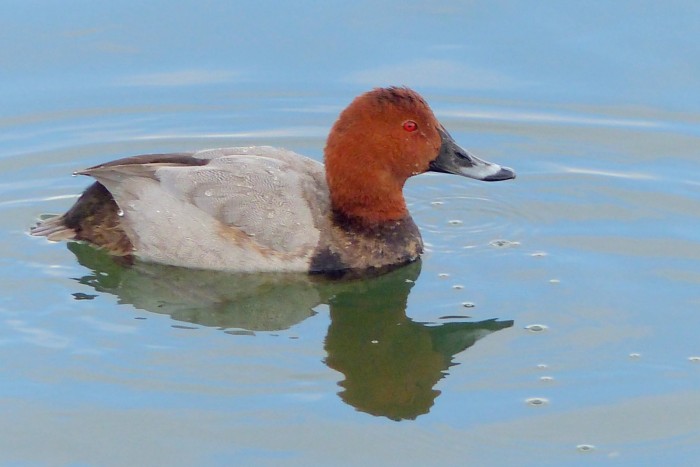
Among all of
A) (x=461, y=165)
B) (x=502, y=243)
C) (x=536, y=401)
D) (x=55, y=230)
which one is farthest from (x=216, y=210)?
(x=536, y=401)

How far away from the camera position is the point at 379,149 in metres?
7.93

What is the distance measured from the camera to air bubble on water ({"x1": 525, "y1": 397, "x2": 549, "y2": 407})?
6.31 m

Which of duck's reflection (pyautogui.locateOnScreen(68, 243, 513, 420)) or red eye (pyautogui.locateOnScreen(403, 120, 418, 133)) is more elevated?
red eye (pyautogui.locateOnScreen(403, 120, 418, 133))

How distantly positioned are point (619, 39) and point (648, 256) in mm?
3397

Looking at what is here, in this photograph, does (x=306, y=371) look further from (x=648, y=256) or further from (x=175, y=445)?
(x=648, y=256)

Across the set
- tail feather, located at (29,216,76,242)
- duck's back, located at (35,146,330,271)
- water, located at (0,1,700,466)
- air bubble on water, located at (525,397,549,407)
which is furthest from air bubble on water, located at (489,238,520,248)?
tail feather, located at (29,216,76,242)

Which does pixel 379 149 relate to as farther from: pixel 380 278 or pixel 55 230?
pixel 55 230

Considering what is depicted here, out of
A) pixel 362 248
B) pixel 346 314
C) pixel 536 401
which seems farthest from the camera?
pixel 362 248

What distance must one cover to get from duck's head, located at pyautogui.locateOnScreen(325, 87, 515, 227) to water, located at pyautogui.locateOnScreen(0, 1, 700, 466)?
463mm

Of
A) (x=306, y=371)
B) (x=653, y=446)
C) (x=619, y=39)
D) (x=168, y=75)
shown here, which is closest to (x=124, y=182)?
(x=306, y=371)

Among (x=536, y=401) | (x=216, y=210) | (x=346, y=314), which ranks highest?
(x=216, y=210)

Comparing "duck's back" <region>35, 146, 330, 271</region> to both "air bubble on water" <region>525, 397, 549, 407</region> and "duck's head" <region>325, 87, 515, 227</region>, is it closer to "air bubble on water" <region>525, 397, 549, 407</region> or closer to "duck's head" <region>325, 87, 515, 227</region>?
"duck's head" <region>325, 87, 515, 227</region>

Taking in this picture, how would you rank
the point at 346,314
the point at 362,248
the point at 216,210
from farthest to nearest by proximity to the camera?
the point at 362,248 < the point at 216,210 < the point at 346,314

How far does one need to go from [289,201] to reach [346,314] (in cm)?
83
